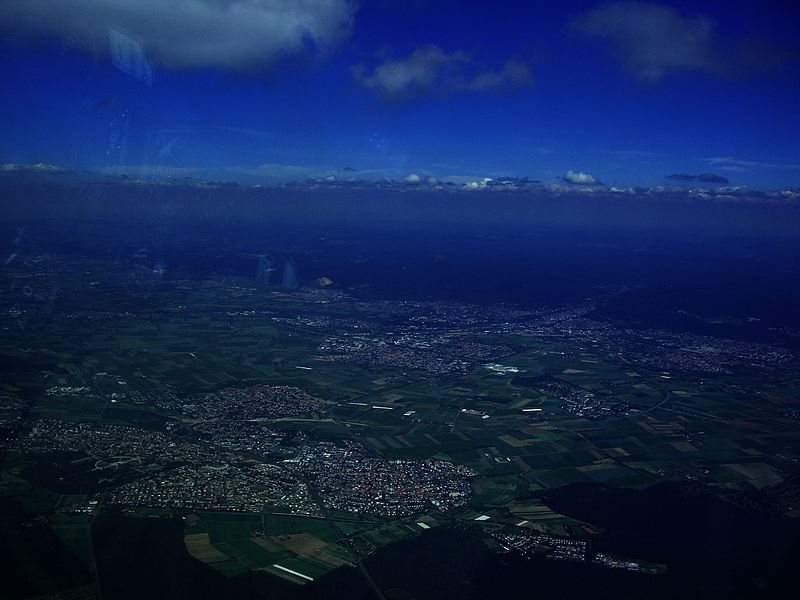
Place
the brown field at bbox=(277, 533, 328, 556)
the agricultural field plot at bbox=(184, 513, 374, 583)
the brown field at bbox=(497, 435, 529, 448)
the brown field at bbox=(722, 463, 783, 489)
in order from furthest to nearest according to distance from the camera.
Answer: the brown field at bbox=(497, 435, 529, 448) < the brown field at bbox=(722, 463, 783, 489) < the brown field at bbox=(277, 533, 328, 556) < the agricultural field plot at bbox=(184, 513, 374, 583)

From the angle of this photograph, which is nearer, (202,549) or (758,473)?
(202,549)

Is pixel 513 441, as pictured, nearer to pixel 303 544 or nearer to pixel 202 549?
pixel 303 544

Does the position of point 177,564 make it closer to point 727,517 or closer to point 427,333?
point 727,517

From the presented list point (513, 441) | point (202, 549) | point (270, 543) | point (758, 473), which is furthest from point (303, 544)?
point (758, 473)

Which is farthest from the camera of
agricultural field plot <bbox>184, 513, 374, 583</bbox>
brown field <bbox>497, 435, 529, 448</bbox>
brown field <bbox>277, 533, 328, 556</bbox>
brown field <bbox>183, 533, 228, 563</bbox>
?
brown field <bbox>497, 435, 529, 448</bbox>

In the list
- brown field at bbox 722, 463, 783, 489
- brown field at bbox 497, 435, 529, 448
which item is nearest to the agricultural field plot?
brown field at bbox 497, 435, 529, 448

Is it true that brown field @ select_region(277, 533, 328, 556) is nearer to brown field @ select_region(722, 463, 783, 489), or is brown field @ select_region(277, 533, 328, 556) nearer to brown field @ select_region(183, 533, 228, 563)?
brown field @ select_region(183, 533, 228, 563)

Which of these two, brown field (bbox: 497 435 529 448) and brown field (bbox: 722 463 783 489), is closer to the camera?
brown field (bbox: 722 463 783 489)

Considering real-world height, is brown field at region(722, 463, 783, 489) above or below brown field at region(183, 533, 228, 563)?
above

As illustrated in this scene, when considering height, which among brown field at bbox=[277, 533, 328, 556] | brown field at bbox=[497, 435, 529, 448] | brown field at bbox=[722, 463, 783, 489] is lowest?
brown field at bbox=[497, 435, 529, 448]

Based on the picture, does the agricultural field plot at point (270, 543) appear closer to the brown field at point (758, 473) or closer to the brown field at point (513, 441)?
the brown field at point (513, 441)

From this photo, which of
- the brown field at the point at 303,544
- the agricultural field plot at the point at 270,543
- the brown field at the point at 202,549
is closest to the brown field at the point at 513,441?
the agricultural field plot at the point at 270,543

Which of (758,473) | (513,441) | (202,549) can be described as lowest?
(513,441)
